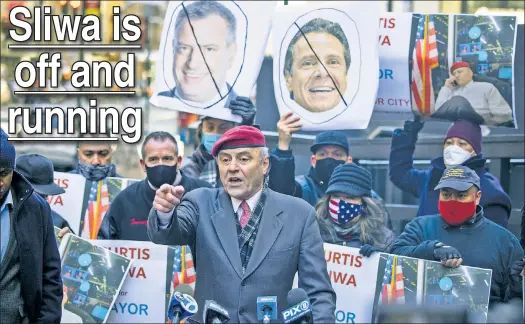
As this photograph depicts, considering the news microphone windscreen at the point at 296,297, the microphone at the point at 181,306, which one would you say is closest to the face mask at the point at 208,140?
the microphone at the point at 181,306

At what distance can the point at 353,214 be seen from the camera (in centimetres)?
687

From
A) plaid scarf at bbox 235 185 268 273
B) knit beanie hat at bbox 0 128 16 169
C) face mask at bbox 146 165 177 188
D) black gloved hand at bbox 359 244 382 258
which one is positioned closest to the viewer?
knit beanie hat at bbox 0 128 16 169

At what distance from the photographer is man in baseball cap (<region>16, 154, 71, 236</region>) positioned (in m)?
7.24

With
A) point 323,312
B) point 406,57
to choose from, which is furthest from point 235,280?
point 406,57

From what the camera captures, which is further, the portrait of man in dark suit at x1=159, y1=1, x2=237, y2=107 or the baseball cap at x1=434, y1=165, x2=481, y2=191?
the portrait of man in dark suit at x1=159, y1=1, x2=237, y2=107

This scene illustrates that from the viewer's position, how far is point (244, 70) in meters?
7.62

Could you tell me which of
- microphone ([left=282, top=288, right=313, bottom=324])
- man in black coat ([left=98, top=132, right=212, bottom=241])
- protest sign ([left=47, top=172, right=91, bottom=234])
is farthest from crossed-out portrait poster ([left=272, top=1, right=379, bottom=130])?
microphone ([left=282, top=288, right=313, bottom=324])

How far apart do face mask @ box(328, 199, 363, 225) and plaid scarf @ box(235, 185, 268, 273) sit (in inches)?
64.8

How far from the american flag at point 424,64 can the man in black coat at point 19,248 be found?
302 cm

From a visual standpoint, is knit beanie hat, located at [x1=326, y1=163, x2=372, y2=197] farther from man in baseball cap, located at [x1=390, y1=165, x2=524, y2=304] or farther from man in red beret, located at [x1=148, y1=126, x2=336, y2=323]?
man in red beret, located at [x1=148, y1=126, x2=336, y2=323]

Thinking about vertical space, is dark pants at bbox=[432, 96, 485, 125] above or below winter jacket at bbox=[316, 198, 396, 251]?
above

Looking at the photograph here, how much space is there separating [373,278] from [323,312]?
182 cm

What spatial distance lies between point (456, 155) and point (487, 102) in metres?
0.49

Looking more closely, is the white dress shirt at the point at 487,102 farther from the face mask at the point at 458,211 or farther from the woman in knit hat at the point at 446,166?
the face mask at the point at 458,211
